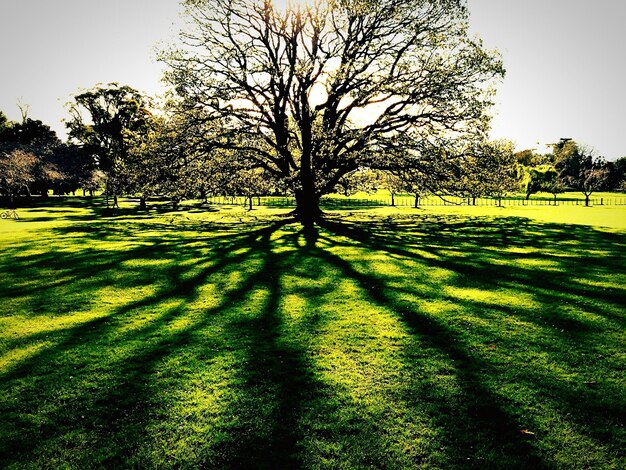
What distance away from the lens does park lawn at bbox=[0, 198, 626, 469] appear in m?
3.86

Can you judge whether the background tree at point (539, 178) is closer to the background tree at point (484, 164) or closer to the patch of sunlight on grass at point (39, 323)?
the background tree at point (484, 164)

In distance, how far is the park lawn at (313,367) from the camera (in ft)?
12.7

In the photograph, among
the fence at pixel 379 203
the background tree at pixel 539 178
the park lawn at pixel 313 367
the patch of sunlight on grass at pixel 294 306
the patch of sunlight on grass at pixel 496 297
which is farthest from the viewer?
the background tree at pixel 539 178

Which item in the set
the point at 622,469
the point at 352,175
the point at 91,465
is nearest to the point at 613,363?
the point at 622,469

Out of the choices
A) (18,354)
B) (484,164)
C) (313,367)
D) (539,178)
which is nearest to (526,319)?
(313,367)

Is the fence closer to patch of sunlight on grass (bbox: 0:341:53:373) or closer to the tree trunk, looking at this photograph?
the tree trunk

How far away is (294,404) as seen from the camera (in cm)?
456

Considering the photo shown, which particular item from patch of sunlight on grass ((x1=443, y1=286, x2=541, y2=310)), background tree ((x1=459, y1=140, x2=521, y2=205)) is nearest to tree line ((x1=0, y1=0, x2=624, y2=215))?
background tree ((x1=459, y1=140, x2=521, y2=205))

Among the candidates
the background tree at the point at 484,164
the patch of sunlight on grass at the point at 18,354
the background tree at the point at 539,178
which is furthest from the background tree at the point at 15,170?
the background tree at the point at 539,178

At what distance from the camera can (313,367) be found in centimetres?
548

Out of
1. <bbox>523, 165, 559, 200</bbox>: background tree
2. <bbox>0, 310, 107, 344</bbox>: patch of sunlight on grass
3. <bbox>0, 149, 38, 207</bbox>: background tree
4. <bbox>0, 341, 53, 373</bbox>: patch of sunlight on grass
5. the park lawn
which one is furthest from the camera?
<bbox>523, 165, 559, 200</bbox>: background tree

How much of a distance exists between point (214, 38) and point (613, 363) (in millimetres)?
27146

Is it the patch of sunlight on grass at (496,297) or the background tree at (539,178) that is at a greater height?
the background tree at (539,178)

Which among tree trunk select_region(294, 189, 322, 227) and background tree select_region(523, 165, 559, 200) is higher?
background tree select_region(523, 165, 559, 200)
